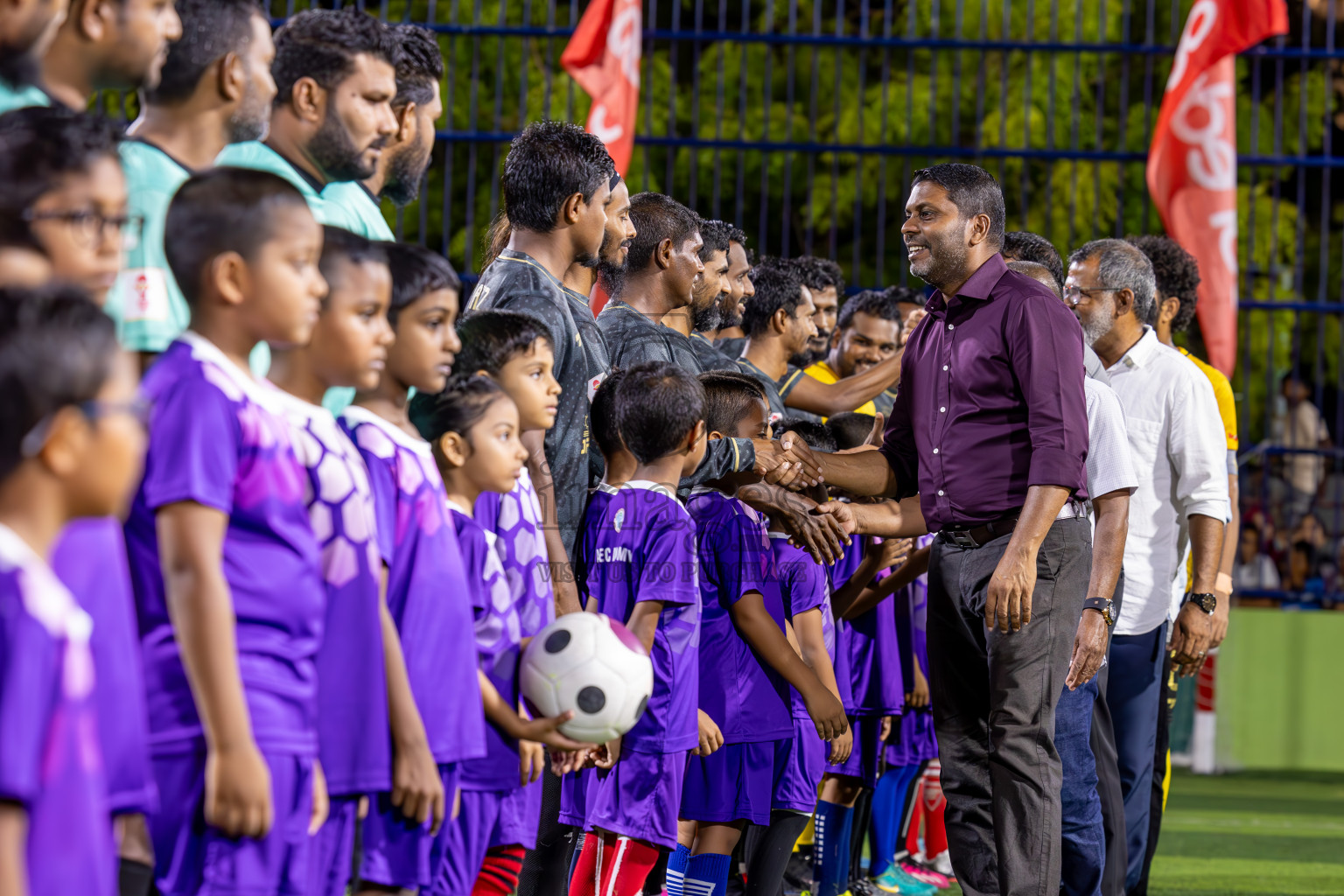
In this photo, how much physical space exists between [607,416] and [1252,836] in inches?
202

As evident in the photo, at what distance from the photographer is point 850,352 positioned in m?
6.50

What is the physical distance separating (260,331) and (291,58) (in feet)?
2.96

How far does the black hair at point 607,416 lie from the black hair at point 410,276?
98 centimetres

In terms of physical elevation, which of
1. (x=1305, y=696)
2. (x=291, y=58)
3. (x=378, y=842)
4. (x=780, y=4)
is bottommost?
(x=1305, y=696)

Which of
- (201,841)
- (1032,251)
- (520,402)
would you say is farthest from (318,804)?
(1032,251)

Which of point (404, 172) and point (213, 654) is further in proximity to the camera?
point (404, 172)

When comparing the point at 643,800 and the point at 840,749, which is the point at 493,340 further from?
the point at 840,749

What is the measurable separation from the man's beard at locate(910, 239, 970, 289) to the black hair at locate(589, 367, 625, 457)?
94cm

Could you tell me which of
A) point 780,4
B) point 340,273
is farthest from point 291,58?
point 780,4

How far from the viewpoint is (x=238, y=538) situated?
83.8 inches

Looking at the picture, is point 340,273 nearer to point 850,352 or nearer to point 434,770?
point 434,770

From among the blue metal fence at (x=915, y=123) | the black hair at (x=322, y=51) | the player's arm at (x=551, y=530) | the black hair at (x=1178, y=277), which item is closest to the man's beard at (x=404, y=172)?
the black hair at (x=322, y=51)

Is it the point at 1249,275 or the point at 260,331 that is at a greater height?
the point at 1249,275

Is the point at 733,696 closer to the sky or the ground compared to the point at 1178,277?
closer to the ground
